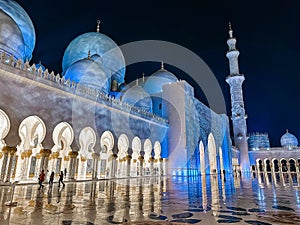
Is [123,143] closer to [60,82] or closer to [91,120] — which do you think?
[91,120]

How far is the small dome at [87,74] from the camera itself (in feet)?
45.4

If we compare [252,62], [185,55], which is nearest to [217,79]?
[252,62]

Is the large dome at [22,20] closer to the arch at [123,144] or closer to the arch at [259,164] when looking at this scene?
the arch at [123,144]

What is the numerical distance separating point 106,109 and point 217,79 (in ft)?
86.6

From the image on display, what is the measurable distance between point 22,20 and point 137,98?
9436 mm

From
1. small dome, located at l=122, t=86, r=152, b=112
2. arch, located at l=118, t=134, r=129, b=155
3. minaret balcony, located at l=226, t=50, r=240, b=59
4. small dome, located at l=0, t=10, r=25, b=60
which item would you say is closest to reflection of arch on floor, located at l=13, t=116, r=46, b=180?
small dome, located at l=0, t=10, r=25, b=60

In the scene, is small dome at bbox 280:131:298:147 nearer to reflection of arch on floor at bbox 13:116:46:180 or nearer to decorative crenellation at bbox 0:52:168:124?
decorative crenellation at bbox 0:52:168:124

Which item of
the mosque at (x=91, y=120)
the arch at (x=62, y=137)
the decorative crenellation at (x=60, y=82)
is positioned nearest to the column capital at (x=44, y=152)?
the mosque at (x=91, y=120)

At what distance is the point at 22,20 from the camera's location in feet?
42.2

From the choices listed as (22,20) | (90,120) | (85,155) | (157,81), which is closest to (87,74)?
(90,120)

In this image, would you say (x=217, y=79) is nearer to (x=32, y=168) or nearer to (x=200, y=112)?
(x=200, y=112)

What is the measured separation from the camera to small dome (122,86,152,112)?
58.0 feet

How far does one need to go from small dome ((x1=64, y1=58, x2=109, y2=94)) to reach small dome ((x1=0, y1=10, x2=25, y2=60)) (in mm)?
3345

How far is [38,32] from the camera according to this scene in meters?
24.5
